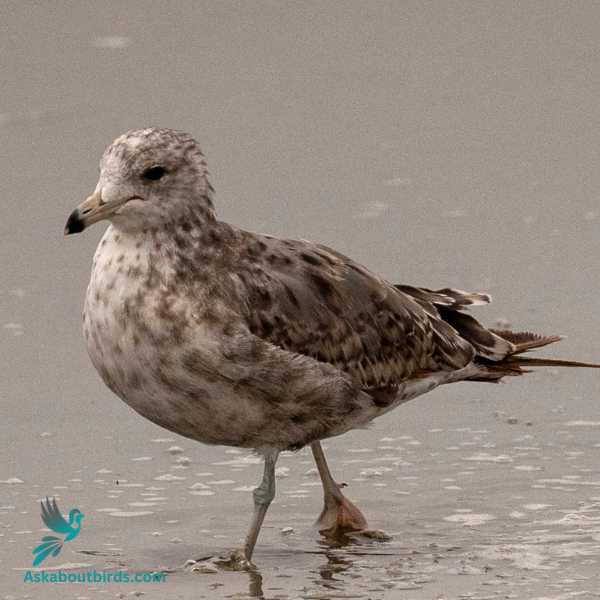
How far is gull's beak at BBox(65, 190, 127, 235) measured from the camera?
9.17m

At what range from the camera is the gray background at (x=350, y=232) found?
9.91 meters

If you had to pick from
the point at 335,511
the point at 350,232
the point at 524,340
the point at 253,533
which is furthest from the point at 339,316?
the point at 350,232

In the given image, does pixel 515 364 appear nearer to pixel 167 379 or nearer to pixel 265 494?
pixel 265 494

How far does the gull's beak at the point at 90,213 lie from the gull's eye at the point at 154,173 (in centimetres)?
20

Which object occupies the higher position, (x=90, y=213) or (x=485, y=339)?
(x=90, y=213)

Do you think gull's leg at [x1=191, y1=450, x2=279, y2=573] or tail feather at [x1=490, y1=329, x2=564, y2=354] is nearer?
gull's leg at [x1=191, y1=450, x2=279, y2=573]

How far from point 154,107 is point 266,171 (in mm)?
1552

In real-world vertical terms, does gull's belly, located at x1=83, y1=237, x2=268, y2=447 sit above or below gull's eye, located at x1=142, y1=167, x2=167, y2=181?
below

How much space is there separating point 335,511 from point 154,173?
1.98 meters

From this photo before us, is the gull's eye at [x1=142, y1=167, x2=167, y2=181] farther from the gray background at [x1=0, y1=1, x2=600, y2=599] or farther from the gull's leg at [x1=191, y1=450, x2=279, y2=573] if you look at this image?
the gray background at [x1=0, y1=1, x2=600, y2=599]

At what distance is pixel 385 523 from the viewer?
33.8 feet

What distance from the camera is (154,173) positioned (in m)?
9.44

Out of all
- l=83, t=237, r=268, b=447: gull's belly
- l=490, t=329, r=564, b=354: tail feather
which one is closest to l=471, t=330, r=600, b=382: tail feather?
l=490, t=329, r=564, b=354: tail feather

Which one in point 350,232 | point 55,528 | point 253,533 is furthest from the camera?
point 350,232
